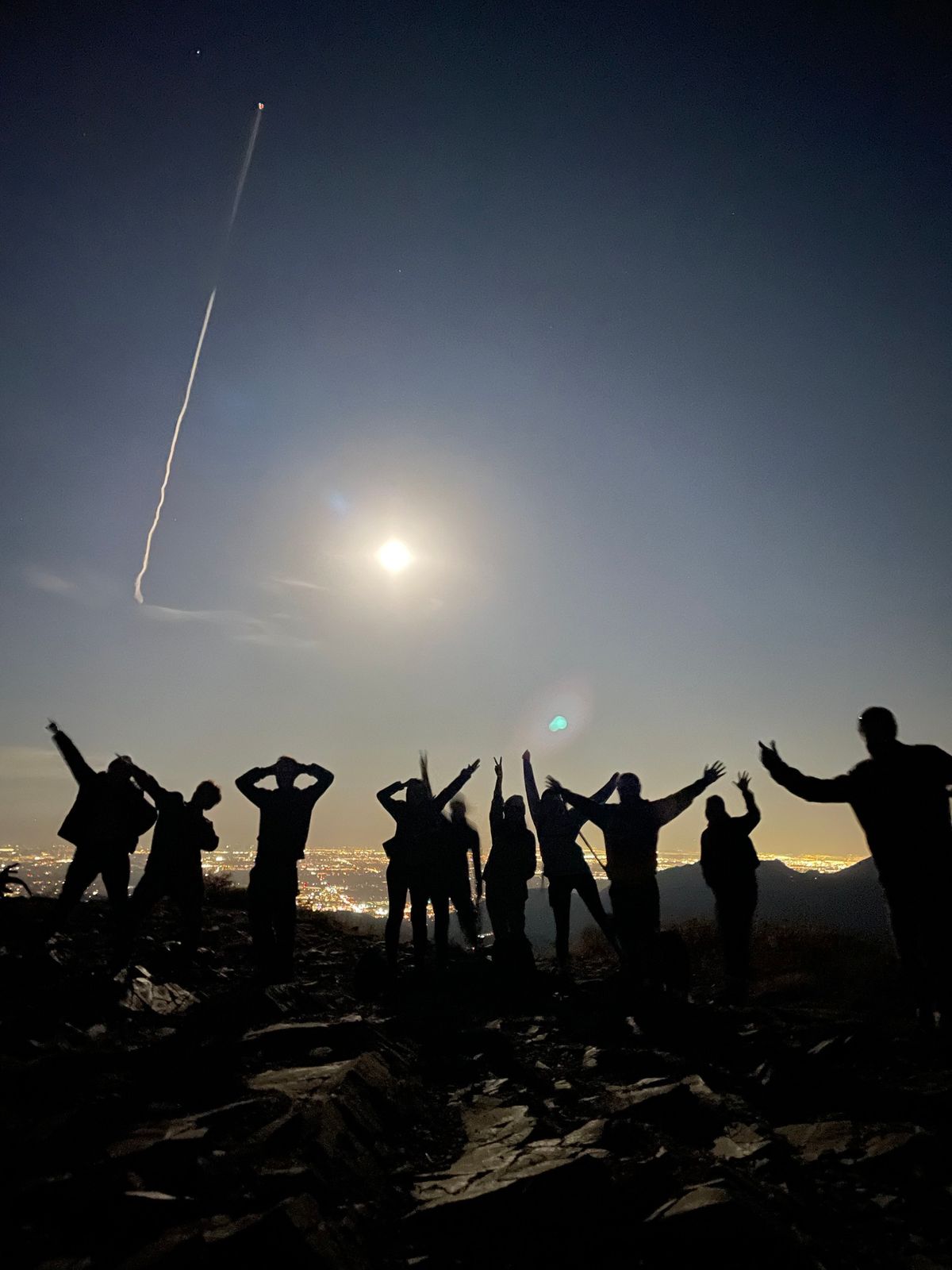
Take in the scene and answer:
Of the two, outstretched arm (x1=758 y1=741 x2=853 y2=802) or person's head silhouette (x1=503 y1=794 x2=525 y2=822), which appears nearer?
outstretched arm (x1=758 y1=741 x2=853 y2=802)

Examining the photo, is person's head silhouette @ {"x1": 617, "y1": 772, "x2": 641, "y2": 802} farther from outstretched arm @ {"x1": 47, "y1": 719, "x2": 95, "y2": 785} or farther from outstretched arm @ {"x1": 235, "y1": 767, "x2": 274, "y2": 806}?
outstretched arm @ {"x1": 47, "y1": 719, "x2": 95, "y2": 785}

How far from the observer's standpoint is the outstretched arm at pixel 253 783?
24.7 feet

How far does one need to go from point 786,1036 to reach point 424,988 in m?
4.60

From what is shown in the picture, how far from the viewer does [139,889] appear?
7078 mm

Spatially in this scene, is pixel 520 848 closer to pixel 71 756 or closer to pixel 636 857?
pixel 636 857

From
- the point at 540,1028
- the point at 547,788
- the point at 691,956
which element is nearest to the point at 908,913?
the point at 540,1028

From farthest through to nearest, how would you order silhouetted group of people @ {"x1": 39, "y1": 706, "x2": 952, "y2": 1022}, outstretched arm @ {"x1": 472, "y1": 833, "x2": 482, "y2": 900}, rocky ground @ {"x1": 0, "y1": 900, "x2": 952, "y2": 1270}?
outstretched arm @ {"x1": 472, "y1": 833, "x2": 482, "y2": 900} < silhouetted group of people @ {"x1": 39, "y1": 706, "x2": 952, "y2": 1022} < rocky ground @ {"x1": 0, "y1": 900, "x2": 952, "y2": 1270}

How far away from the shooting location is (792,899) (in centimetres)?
4781

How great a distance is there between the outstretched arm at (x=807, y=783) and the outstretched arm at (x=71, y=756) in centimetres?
744

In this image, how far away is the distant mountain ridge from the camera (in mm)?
39500

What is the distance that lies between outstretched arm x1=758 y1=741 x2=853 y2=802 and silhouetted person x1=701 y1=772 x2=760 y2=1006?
9.64 feet

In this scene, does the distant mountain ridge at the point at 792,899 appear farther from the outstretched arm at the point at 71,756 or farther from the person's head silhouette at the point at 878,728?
the person's head silhouette at the point at 878,728

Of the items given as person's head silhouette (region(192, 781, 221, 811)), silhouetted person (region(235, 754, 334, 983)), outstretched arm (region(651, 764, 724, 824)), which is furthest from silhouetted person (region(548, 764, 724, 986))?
person's head silhouette (region(192, 781, 221, 811))

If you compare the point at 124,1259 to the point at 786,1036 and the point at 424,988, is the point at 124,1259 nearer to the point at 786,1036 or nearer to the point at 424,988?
the point at 786,1036
